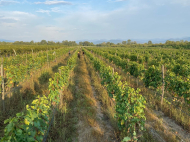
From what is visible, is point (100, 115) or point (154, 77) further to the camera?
point (154, 77)

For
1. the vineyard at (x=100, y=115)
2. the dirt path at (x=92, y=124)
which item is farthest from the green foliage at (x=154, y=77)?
the dirt path at (x=92, y=124)

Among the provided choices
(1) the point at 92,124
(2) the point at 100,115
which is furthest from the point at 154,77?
(1) the point at 92,124

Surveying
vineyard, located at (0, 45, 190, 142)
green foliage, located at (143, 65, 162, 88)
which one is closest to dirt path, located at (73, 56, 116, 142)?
vineyard, located at (0, 45, 190, 142)

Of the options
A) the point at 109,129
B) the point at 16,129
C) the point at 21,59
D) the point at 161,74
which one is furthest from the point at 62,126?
the point at 21,59

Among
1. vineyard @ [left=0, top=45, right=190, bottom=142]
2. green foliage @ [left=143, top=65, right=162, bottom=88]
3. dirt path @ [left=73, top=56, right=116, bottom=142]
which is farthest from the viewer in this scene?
green foliage @ [left=143, top=65, right=162, bottom=88]

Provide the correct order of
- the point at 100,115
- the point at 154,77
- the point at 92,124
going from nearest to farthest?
the point at 92,124 → the point at 100,115 → the point at 154,77

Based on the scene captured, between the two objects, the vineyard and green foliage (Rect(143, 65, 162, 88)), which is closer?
the vineyard

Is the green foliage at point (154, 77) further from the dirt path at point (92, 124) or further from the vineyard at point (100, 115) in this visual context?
the dirt path at point (92, 124)

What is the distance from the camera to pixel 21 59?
12781 mm

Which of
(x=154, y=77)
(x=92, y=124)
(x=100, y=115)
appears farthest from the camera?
(x=154, y=77)

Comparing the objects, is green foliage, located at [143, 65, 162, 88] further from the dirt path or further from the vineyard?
the dirt path

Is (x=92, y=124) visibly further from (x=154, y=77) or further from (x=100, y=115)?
(x=154, y=77)

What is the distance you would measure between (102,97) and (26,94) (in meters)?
4.11

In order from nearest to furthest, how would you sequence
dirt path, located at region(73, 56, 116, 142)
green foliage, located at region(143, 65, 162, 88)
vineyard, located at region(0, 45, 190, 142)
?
1. vineyard, located at region(0, 45, 190, 142)
2. dirt path, located at region(73, 56, 116, 142)
3. green foliage, located at region(143, 65, 162, 88)
